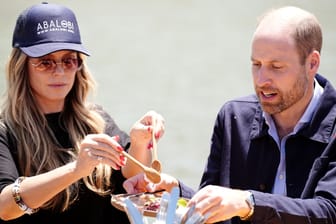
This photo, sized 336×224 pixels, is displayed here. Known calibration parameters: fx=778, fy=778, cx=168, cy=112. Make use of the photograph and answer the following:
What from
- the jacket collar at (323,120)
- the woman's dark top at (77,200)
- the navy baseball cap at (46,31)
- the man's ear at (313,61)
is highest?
the navy baseball cap at (46,31)

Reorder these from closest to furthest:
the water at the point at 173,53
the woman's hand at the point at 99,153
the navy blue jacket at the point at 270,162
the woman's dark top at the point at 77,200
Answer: the navy blue jacket at the point at 270,162 < the woman's hand at the point at 99,153 < the woman's dark top at the point at 77,200 < the water at the point at 173,53

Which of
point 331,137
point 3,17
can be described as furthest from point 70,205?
point 3,17

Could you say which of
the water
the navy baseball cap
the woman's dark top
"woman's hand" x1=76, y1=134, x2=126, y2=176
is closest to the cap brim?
the navy baseball cap

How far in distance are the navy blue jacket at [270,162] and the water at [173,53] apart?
2201 mm

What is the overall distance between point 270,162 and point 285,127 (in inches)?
4.9

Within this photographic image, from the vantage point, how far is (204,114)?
4867mm

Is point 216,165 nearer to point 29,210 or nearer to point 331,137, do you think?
point 331,137

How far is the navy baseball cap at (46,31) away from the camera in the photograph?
2711 millimetres

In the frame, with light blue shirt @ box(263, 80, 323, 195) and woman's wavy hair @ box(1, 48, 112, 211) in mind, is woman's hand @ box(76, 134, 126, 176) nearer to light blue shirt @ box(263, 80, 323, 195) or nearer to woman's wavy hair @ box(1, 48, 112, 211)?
woman's wavy hair @ box(1, 48, 112, 211)

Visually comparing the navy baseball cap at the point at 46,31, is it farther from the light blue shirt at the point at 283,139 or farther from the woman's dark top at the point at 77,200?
the light blue shirt at the point at 283,139

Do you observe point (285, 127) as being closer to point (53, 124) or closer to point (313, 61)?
point (313, 61)

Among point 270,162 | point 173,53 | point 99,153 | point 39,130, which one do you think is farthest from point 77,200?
point 173,53

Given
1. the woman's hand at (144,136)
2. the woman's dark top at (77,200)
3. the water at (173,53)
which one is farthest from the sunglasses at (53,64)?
the water at (173,53)

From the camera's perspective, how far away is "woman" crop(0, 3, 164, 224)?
2697 millimetres
